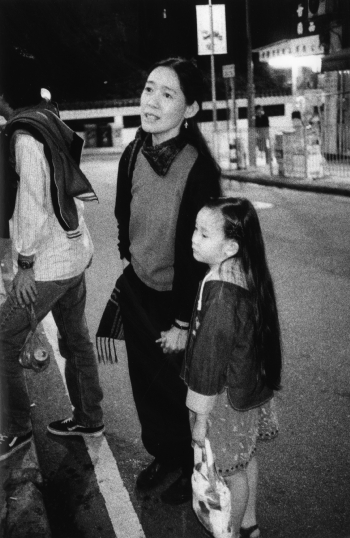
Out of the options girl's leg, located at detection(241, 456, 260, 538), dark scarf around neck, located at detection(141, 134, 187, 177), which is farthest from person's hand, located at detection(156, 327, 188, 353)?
dark scarf around neck, located at detection(141, 134, 187, 177)

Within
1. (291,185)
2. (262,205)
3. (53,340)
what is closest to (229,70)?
(291,185)

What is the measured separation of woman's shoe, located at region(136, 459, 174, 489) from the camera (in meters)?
3.36

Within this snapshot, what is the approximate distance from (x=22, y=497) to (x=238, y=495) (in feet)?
3.54

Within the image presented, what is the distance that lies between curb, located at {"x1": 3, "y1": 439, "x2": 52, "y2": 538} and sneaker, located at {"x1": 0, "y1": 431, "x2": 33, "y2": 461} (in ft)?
0.28

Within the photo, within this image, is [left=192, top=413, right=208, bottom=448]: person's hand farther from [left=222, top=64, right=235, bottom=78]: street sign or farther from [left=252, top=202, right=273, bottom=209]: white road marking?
[left=222, top=64, right=235, bottom=78]: street sign

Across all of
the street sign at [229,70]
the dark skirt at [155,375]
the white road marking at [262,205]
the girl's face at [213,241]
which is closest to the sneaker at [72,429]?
the dark skirt at [155,375]

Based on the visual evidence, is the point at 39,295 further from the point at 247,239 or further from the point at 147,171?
the point at 247,239

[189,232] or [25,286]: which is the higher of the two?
[189,232]

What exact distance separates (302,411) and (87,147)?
120 feet

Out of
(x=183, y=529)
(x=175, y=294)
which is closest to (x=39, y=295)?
(x=175, y=294)

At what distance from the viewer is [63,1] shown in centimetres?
5856

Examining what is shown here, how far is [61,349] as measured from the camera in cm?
386

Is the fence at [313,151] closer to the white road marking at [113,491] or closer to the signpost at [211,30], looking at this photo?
the signpost at [211,30]

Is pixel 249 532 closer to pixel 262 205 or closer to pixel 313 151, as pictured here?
pixel 262 205
